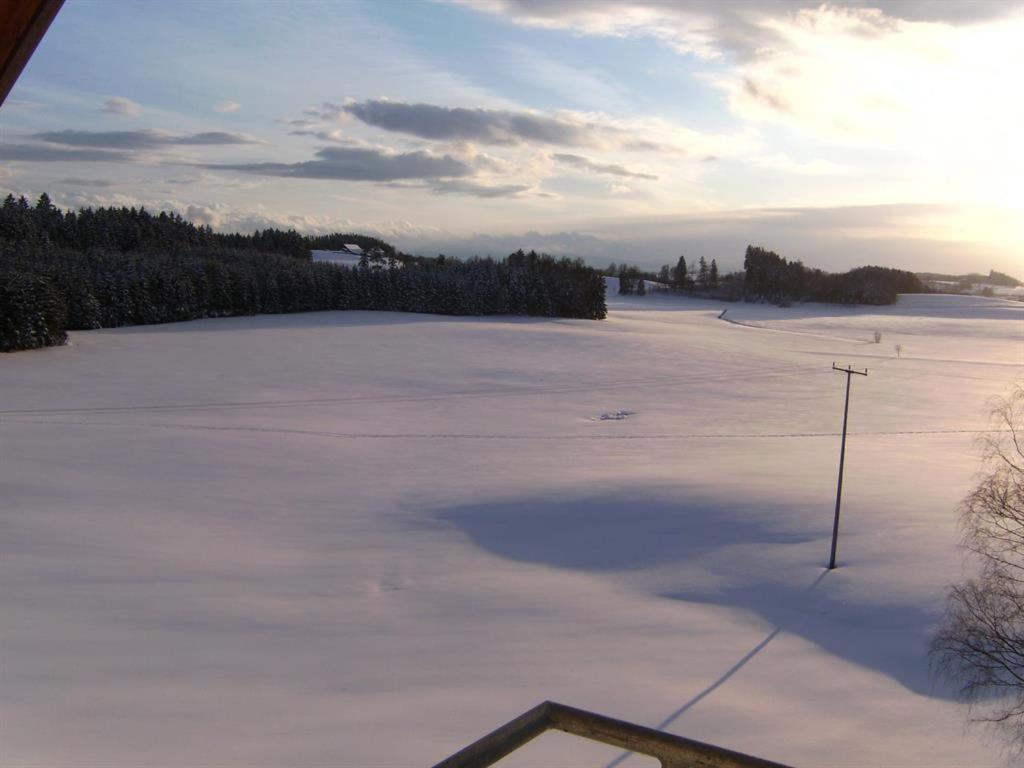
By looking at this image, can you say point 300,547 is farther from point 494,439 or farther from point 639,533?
point 494,439

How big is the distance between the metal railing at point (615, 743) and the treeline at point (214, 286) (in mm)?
58512

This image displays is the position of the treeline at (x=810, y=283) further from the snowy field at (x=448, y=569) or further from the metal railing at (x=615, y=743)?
the metal railing at (x=615, y=743)

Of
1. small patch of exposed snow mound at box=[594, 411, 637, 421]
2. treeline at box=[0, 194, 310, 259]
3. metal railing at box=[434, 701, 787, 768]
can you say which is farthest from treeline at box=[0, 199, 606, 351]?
metal railing at box=[434, 701, 787, 768]

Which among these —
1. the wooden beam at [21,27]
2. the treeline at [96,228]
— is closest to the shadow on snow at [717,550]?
the wooden beam at [21,27]

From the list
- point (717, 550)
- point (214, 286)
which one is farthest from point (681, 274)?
point (717, 550)

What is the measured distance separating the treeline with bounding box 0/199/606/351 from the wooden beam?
58.6 meters

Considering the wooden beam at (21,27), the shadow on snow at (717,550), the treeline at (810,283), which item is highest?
the treeline at (810,283)

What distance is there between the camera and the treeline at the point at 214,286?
54344mm

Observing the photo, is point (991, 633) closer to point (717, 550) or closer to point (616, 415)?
point (717, 550)

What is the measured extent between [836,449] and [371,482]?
20603mm

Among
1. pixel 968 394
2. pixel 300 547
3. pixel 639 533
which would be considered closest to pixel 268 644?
pixel 300 547

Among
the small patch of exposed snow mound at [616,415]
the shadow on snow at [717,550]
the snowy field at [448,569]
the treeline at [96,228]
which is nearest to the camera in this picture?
the snowy field at [448,569]

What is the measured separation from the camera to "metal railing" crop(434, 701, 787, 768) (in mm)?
2297

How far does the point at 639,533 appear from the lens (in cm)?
2272
